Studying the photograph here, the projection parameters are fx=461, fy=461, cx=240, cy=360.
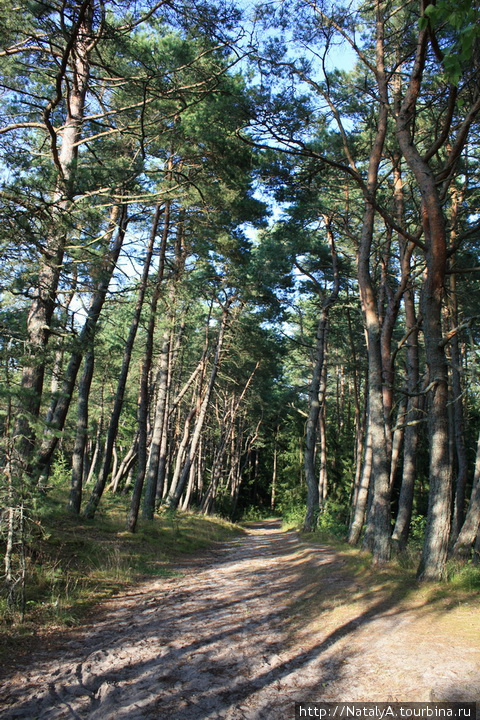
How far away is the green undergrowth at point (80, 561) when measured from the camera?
17.1 feet

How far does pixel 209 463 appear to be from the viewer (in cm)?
4259

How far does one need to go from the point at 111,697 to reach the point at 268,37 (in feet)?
35.2

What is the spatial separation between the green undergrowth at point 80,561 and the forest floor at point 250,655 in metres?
0.34

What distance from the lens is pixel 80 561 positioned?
25.5ft

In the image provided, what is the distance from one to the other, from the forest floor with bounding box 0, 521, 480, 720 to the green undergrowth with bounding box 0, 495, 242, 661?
13.4 inches

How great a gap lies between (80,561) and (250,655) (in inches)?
169

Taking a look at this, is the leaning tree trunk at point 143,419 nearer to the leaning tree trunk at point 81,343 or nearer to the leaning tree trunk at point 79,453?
the leaning tree trunk at point 81,343

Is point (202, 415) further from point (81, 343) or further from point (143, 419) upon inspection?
point (81, 343)

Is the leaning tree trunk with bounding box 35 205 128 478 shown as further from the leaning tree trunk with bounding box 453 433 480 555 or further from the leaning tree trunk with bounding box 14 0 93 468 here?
the leaning tree trunk with bounding box 453 433 480 555

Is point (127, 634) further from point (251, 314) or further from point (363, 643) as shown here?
point (251, 314)

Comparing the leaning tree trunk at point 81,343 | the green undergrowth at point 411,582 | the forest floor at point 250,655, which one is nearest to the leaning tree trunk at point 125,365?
the leaning tree trunk at point 81,343

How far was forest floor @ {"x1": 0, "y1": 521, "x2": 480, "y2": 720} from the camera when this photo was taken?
136 inches

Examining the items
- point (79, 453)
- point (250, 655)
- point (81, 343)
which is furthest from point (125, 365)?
point (250, 655)

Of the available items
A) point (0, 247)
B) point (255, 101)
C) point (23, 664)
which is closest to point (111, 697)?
point (23, 664)
